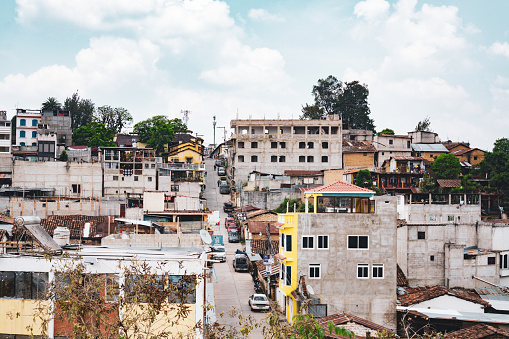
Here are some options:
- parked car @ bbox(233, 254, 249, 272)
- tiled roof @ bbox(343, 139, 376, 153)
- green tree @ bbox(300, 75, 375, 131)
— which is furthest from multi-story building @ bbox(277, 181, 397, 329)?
green tree @ bbox(300, 75, 375, 131)

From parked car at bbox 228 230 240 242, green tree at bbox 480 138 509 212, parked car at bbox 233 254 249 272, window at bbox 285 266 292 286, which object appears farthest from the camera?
green tree at bbox 480 138 509 212

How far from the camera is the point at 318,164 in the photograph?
6788 centimetres

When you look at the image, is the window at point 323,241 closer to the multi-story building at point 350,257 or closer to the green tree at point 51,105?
the multi-story building at point 350,257

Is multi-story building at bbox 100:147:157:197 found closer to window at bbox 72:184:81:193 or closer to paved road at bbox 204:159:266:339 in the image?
window at bbox 72:184:81:193

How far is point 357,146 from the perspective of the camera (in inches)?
2726

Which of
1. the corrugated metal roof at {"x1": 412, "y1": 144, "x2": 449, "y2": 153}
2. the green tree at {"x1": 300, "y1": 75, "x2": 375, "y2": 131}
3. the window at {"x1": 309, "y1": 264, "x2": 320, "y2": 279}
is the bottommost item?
the window at {"x1": 309, "y1": 264, "x2": 320, "y2": 279}

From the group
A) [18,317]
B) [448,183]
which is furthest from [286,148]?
[18,317]

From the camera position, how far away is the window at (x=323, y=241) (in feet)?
90.8

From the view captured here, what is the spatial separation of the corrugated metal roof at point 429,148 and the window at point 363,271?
40.9 meters

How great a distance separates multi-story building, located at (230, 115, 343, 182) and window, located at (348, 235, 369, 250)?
1579 inches

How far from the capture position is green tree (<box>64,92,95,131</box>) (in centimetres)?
8044

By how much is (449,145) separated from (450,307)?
4396cm

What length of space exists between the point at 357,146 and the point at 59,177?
33158 millimetres

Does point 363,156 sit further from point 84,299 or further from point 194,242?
point 84,299
